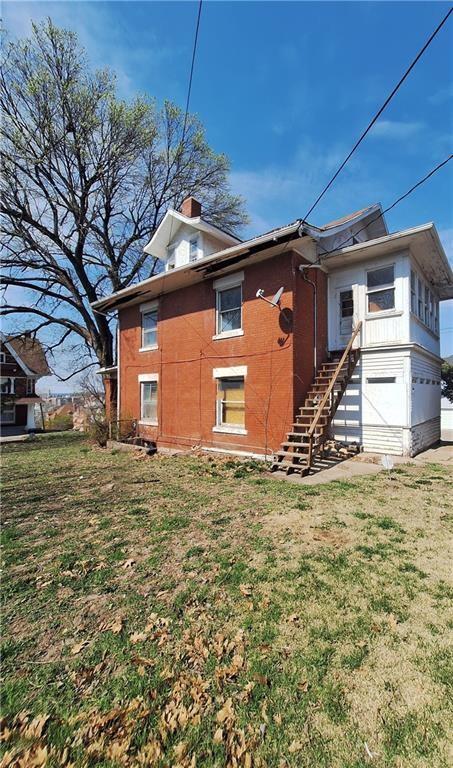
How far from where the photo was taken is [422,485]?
7.07m

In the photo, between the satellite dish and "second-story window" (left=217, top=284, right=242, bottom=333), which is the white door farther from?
"second-story window" (left=217, top=284, right=242, bottom=333)

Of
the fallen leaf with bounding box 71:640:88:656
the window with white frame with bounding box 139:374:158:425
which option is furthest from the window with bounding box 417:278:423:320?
the fallen leaf with bounding box 71:640:88:656

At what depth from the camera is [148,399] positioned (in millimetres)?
14875

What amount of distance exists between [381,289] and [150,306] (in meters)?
9.01

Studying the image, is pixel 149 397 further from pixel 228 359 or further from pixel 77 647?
pixel 77 647

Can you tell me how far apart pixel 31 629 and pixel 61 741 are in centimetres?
119

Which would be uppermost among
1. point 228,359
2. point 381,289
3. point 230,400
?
point 381,289

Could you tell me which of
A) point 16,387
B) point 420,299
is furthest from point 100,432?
point 16,387

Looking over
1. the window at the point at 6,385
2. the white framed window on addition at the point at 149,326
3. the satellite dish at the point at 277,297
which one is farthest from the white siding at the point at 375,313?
the window at the point at 6,385

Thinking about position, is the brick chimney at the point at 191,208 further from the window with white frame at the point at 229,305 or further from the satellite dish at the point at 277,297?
the satellite dish at the point at 277,297

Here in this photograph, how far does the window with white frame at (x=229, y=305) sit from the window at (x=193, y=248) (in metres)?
2.74

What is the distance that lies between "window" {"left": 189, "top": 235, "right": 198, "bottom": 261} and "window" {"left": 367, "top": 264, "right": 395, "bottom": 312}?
265 inches

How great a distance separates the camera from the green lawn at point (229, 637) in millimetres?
1957

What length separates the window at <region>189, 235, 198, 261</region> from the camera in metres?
13.7
